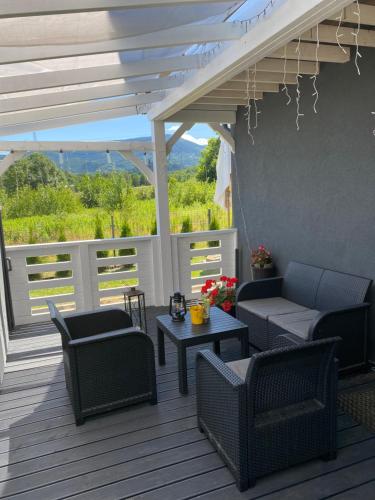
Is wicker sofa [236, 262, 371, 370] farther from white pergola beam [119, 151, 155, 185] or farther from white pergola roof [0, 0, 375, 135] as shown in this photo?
white pergola beam [119, 151, 155, 185]

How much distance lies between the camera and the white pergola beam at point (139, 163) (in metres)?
5.22

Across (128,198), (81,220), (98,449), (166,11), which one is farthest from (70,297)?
(166,11)

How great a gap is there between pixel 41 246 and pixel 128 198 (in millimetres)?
2434

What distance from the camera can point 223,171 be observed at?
6.54 m

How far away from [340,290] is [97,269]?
127 inches

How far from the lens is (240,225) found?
5680mm

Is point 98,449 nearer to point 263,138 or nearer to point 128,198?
point 263,138

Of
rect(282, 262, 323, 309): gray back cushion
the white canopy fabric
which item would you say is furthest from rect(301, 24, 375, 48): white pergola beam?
rect(282, 262, 323, 309): gray back cushion

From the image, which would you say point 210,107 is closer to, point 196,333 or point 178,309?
point 178,309

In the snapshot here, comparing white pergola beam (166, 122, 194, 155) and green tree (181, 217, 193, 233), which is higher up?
white pergola beam (166, 122, 194, 155)

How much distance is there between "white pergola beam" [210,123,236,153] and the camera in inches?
212

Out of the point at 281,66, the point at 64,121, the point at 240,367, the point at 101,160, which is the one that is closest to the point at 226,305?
the point at 240,367

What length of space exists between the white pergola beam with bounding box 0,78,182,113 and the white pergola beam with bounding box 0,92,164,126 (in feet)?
1.44

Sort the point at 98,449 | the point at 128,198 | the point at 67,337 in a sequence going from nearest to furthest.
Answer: the point at 98,449, the point at 67,337, the point at 128,198
